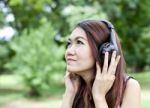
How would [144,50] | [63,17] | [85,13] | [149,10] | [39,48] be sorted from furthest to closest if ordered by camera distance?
[144,50] < [149,10] < [63,17] < [85,13] < [39,48]

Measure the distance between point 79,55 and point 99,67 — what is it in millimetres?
110

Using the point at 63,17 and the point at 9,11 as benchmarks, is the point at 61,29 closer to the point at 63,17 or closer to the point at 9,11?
the point at 63,17

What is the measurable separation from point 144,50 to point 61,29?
886cm

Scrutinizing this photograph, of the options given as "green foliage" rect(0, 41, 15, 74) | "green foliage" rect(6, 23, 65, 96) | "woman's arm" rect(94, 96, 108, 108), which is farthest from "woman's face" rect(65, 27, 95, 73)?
"green foliage" rect(0, 41, 15, 74)

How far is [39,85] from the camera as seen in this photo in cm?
1722

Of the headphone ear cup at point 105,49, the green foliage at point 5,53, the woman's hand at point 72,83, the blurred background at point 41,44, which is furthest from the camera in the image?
the green foliage at point 5,53

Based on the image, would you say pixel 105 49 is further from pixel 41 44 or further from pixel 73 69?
pixel 41 44

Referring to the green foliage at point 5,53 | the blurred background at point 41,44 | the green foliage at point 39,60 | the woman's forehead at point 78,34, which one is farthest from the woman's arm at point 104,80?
the green foliage at point 5,53

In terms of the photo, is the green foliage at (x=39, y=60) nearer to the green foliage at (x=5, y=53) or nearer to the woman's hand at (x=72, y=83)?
the green foliage at (x=5, y=53)

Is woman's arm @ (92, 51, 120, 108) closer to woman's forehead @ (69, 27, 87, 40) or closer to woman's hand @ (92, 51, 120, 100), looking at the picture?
woman's hand @ (92, 51, 120, 100)

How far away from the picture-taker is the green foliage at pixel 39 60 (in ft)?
55.8

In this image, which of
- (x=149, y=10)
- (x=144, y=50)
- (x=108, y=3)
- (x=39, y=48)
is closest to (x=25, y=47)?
(x=39, y=48)

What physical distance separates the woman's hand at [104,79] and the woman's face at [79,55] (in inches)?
2.0

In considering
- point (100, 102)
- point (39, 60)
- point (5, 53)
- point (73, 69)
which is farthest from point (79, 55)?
point (5, 53)
